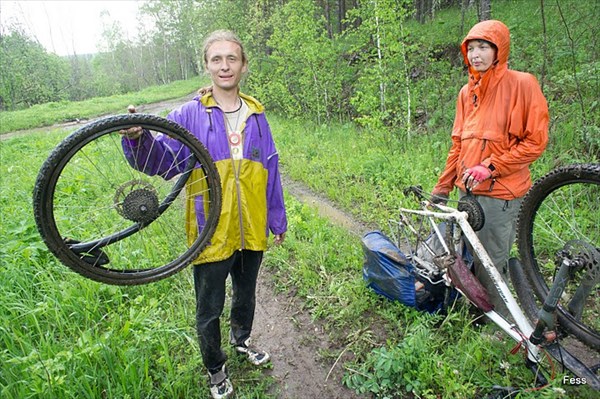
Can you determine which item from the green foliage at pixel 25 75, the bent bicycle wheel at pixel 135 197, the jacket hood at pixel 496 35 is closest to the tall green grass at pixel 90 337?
the bent bicycle wheel at pixel 135 197

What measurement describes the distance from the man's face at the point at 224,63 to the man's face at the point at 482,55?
1.61 metres

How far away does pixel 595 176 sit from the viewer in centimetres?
181

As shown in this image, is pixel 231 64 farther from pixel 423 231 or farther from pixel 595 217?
pixel 595 217

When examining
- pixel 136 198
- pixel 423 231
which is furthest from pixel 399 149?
pixel 136 198

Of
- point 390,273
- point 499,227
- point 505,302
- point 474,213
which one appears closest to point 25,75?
point 390,273

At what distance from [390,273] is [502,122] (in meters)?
1.45

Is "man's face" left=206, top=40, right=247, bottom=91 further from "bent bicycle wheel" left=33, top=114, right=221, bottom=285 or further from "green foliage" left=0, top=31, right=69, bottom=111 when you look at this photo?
"green foliage" left=0, top=31, right=69, bottom=111

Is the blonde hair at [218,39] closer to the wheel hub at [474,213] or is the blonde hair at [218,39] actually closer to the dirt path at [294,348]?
the wheel hub at [474,213]

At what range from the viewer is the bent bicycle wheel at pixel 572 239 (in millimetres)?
1932

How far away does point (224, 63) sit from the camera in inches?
80.4

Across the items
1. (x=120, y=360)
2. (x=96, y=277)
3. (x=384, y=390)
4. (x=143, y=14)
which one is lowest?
(x=384, y=390)

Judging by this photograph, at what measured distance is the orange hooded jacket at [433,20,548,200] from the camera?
225 centimetres

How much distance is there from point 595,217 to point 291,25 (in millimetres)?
A: 8640

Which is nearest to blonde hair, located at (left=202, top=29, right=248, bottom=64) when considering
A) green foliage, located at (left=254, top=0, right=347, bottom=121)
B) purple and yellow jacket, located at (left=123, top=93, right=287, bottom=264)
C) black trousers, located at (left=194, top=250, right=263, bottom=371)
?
purple and yellow jacket, located at (left=123, top=93, right=287, bottom=264)
